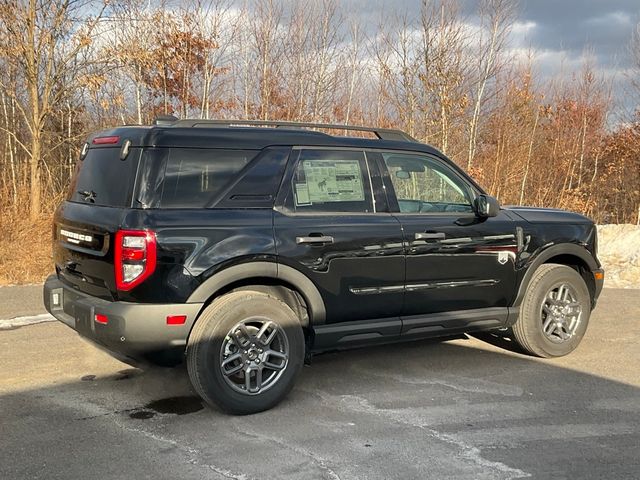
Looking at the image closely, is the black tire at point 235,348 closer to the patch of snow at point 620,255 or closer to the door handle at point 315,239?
the door handle at point 315,239

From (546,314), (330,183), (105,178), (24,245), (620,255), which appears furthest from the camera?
(620,255)

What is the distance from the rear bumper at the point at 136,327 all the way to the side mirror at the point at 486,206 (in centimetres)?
238

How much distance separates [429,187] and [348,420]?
209cm

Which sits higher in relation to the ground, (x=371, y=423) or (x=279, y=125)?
(x=279, y=125)

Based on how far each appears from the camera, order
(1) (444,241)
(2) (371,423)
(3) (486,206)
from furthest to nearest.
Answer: (3) (486,206)
(1) (444,241)
(2) (371,423)

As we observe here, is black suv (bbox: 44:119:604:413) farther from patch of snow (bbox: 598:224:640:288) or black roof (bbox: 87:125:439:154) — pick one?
patch of snow (bbox: 598:224:640:288)

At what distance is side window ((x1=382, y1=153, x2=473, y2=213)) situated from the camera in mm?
4914

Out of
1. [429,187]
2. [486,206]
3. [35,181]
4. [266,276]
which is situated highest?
[35,181]

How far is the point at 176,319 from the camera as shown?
3811mm

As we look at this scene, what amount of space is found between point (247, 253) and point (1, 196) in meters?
8.32

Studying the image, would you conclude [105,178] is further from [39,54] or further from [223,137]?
[39,54]

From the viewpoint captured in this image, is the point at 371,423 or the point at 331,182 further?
the point at 331,182

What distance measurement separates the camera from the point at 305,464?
11.0ft

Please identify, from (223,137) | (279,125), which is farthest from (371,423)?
(279,125)
